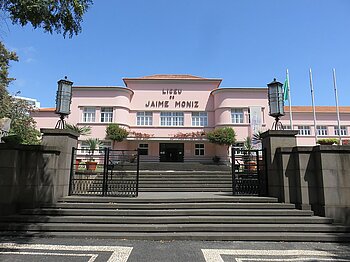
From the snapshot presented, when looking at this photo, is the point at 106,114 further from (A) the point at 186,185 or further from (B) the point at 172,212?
(B) the point at 172,212

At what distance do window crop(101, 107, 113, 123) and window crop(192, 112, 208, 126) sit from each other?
10514 mm

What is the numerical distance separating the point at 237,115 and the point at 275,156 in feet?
71.4

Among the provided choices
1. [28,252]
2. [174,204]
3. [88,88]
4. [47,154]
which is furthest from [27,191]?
[88,88]

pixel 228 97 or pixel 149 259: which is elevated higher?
pixel 228 97

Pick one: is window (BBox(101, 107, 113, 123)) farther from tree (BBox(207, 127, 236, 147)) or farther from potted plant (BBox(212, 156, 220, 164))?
potted plant (BBox(212, 156, 220, 164))

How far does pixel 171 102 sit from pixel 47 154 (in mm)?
23719

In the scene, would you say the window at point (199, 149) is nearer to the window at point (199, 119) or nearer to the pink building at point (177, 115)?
the pink building at point (177, 115)

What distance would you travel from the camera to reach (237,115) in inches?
1147

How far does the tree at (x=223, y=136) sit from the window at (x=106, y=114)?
40.2 feet

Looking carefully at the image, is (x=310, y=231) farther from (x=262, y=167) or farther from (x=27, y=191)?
(x=27, y=191)

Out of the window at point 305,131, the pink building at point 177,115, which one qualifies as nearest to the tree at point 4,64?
the pink building at point 177,115

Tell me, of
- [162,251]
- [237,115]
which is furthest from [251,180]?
[237,115]

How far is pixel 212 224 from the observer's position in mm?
6227

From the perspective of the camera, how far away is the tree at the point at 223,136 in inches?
1038
